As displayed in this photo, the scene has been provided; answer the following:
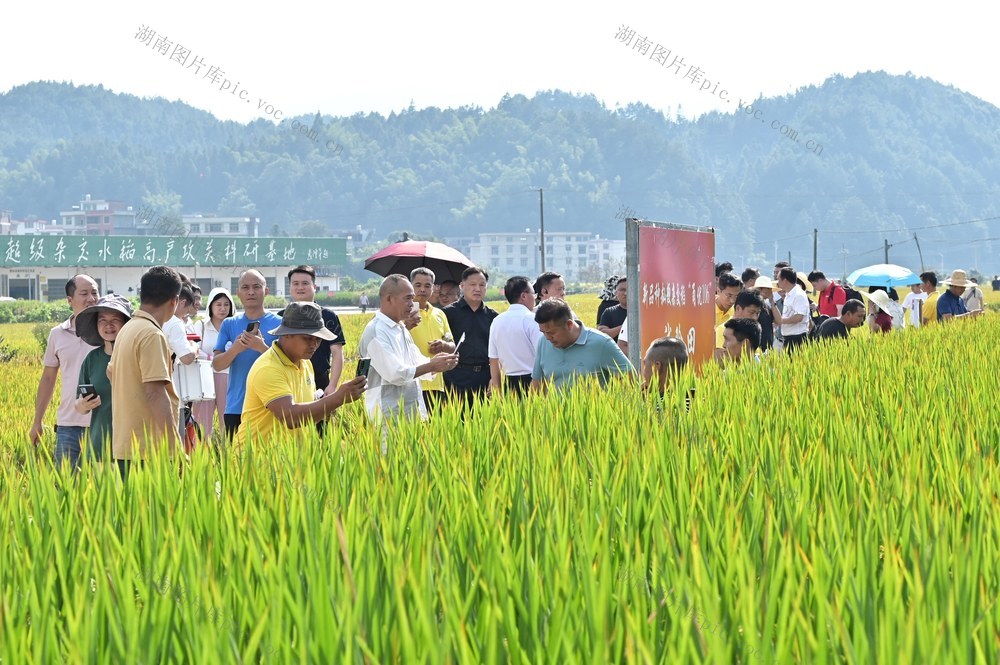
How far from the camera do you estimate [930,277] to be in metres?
13.6

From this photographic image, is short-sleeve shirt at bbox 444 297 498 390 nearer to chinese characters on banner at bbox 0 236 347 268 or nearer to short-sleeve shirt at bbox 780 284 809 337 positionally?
short-sleeve shirt at bbox 780 284 809 337

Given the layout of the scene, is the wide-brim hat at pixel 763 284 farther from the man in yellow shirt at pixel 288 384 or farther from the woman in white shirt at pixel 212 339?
the man in yellow shirt at pixel 288 384

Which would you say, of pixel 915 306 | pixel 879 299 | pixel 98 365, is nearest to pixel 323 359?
pixel 98 365

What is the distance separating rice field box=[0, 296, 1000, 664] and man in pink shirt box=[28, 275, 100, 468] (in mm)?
2028

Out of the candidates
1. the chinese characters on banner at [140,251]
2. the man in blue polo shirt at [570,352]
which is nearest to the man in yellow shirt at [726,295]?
the man in blue polo shirt at [570,352]

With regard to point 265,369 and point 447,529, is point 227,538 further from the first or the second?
point 265,369

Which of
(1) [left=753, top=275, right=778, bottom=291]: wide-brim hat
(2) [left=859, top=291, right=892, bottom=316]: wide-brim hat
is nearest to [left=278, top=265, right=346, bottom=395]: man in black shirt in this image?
(1) [left=753, top=275, right=778, bottom=291]: wide-brim hat

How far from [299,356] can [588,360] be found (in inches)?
67.0

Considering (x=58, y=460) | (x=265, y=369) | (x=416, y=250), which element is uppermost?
(x=416, y=250)

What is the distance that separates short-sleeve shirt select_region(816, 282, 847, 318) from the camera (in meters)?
12.5

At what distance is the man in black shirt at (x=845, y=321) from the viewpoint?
10.0m

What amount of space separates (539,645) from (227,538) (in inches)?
38.2

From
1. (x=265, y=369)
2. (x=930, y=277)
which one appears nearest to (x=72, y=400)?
(x=265, y=369)

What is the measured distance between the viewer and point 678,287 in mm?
7875
